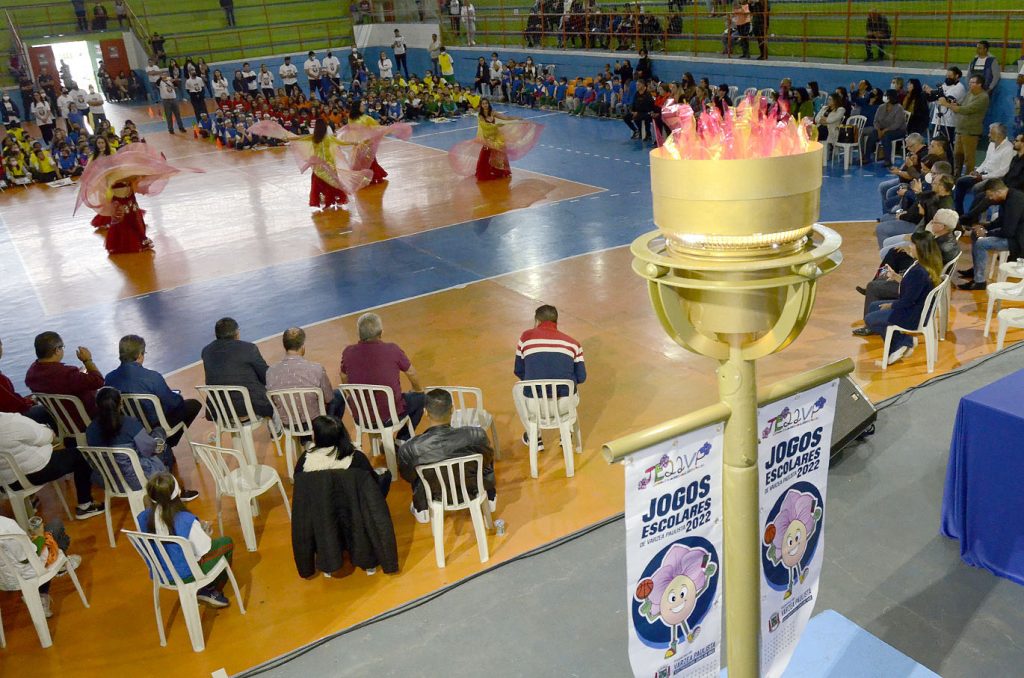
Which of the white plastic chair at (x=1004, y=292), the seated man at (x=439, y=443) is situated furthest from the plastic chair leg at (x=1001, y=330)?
the seated man at (x=439, y=443)

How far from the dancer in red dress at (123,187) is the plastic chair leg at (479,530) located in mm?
9310

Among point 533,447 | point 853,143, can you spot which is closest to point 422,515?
point 533,447

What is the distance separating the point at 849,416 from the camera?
19.2 feet

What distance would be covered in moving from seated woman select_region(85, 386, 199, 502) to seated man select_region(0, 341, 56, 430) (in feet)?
3.82

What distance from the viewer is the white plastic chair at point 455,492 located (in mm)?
5043

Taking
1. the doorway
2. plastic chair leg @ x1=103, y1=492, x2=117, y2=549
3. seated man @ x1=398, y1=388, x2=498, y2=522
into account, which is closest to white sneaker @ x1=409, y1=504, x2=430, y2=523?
seated man @ x1=398, y1=388, x2=498, y2=522

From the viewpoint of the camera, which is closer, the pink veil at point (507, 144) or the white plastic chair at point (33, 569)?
the white plastic chair at point (33, 569)

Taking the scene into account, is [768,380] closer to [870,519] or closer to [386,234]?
[870,519]

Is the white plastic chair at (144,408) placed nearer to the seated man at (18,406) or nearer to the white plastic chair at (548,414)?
the seated man at (18,406)

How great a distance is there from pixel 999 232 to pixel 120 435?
314 inches

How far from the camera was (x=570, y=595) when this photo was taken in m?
4.84

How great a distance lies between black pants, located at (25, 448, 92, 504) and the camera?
5.93 metres

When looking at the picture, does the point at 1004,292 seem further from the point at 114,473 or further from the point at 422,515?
the point at 114,473

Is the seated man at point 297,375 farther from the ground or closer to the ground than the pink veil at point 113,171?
closer to the ground
